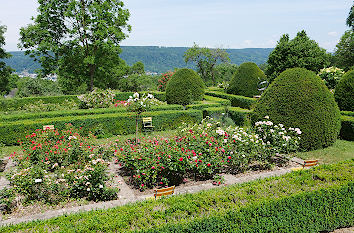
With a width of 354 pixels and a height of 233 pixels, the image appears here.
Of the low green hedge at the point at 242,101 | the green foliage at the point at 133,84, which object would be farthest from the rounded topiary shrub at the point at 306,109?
the green foliage at the point at 133,84

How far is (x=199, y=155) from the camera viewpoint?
6.29 metres

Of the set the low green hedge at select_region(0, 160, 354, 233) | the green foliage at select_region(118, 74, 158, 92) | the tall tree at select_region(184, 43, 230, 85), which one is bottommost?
the green foliage at select_region(118, 74, 158, 92)

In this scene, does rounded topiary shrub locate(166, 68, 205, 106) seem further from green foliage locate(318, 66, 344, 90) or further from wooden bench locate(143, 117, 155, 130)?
green foliage locate(318, 66, 344, 90)

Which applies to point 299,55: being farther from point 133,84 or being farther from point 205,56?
point 133,84

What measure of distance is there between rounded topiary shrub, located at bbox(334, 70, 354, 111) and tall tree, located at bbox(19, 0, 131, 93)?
59.4 feet

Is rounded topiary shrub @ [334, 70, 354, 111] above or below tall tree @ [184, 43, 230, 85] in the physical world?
below

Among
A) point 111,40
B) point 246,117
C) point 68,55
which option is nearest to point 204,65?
point 111,40

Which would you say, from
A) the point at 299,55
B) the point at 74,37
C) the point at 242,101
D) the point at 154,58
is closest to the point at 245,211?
the point at 242,101

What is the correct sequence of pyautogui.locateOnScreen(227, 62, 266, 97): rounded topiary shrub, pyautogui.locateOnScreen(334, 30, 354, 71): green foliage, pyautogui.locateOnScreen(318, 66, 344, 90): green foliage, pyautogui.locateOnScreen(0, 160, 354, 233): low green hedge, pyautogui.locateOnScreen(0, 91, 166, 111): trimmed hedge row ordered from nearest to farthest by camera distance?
pyautogui.locateOnScreen(0, 160, 354, 233): low green hedge, pyautogui.locateOnScreen(318, 66, 344, 90): green foliage, pyautogui.locateOnScreen(0, 91, 166, 111): trimmed hedge row, pyautogui.locateOnScreen(227, 62, 266, 97): rounded topiary shrub, pyautogui.locateOnScreen(334, 30, 354, 71): green foliage

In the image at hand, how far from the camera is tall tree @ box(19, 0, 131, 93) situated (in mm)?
21766

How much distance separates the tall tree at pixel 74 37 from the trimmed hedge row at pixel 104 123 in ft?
39.6

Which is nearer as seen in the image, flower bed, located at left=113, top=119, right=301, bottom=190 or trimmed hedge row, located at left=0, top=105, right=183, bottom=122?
flower bed, located at left=113, top=119, right=301, bottom=190

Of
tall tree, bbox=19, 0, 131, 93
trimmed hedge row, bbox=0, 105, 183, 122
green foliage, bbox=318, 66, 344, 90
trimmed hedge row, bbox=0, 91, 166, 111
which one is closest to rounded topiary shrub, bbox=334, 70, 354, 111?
green foliage, bbox=318, 66, 344, 90

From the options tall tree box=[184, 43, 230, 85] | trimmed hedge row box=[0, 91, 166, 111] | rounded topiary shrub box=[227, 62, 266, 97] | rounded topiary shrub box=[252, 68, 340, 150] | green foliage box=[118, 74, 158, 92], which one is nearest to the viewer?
rounded topiary shrub box=[252, 68, 340, 150]
